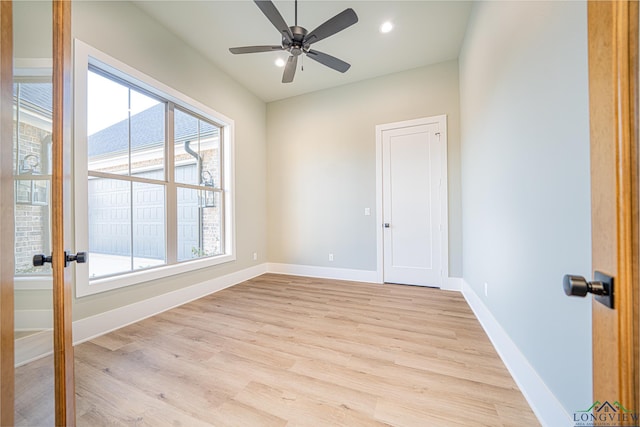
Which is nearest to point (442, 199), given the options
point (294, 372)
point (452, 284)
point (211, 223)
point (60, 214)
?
point (452, 284)

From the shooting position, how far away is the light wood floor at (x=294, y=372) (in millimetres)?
1226

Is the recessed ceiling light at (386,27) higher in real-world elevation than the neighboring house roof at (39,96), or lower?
higher

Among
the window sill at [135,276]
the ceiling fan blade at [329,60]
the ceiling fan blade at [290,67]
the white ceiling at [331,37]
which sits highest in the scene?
the white ceiling at [331,37]

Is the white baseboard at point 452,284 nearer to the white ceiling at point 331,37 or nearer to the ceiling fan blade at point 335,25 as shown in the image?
the white ceiling at point 331,37

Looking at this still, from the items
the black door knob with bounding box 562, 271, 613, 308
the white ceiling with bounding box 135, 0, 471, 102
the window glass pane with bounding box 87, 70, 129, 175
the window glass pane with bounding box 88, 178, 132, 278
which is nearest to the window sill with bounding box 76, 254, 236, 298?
the window glass pane with bounding box 88, 178, 132, 278

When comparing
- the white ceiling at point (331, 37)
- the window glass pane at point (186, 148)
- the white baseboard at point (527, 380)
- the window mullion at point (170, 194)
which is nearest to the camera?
the white baseboard at point (527, 380)

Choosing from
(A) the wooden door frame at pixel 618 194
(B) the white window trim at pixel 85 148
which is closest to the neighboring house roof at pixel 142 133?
(B) the white window trim at pixel 85 148

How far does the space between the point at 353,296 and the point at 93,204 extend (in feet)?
9.81

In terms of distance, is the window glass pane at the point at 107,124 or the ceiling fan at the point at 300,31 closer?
the ceiling fan at the point at 300,31

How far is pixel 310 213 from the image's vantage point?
4.16 m

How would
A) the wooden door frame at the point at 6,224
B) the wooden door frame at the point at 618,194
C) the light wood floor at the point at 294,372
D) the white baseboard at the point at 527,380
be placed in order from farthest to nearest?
the light wood floor at the point at 294,372
the white baseboard at the point at 527,380
the wooden door frame at the point at 6,224
the wooden door frame at the point at 618,194

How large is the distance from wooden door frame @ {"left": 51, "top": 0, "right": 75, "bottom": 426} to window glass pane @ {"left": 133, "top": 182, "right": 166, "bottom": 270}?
1.80m

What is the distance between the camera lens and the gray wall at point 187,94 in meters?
2.10

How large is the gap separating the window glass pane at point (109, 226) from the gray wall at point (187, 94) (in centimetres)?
30
